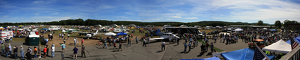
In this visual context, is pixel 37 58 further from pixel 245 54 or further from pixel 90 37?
pixel 90 37

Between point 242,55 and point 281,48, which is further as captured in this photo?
point 281,48

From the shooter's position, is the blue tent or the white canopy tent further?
the white canopy tent

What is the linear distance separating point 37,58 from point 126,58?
7.89 meters

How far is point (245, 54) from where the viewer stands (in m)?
7.55

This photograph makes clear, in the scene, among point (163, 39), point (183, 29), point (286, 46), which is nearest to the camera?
point (286, 46)

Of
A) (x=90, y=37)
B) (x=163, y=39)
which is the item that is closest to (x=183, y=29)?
(x=163, y=39)

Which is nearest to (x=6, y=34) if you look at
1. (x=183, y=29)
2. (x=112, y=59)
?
(x=112, y=59)

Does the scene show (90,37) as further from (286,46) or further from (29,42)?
(286,46)

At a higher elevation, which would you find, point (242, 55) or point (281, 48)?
point (242, 55)

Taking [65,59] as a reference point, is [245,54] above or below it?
above

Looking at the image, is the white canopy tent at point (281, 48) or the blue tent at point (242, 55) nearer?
the blue tent at point (242, 55)

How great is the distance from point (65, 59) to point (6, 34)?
19410mm

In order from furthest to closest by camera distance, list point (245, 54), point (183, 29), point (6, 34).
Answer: point (183, 29)
point (6, 34)
point (245, 54)

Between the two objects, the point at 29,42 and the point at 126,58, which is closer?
the point at 126,58
